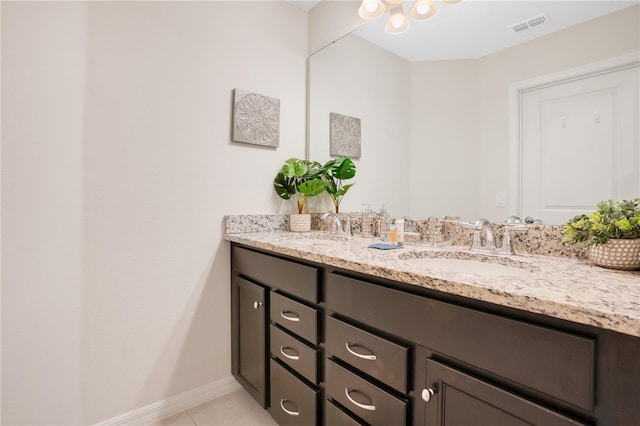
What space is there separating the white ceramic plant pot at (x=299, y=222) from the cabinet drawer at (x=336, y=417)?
3.35 feet

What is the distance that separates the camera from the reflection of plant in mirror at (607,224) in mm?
845

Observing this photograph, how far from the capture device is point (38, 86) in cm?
128

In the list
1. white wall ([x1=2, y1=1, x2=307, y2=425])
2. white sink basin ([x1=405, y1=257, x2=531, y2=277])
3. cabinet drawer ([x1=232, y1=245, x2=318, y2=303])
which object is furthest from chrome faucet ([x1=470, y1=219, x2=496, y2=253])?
white wall ([x1=2, y1=1, x2=307, y2=425])

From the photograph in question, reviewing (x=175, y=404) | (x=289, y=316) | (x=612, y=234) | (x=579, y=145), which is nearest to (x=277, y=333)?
(x=289, y=316)

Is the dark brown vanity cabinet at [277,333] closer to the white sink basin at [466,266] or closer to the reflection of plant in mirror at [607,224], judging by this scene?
the white sink basin at [466,266]

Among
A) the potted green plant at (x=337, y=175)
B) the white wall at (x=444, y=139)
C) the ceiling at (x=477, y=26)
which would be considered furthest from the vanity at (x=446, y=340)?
the ceiling at (x=477, y=26)

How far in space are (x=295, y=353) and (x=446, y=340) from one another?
2.29ft

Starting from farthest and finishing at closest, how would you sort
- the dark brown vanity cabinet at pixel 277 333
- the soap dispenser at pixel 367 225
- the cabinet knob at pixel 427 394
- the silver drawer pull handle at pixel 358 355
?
the soap dispenser at pixel 367 225 < the dark brown vanity cabinet at pixel 277 333 < the silver drawer pull handle at pixel 358 355 < the cabinet knob at pixel 427 394

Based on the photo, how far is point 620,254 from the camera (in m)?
0.85

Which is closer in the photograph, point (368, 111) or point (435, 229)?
point (435, 229)

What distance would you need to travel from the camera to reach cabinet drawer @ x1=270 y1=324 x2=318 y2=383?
1.16 m

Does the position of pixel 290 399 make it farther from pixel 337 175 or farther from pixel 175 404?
pixel 337 175

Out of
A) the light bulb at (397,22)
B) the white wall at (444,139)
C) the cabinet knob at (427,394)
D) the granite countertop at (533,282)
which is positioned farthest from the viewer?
the light bulb at (397,22)

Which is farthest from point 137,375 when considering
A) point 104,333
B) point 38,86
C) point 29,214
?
point 38,86
